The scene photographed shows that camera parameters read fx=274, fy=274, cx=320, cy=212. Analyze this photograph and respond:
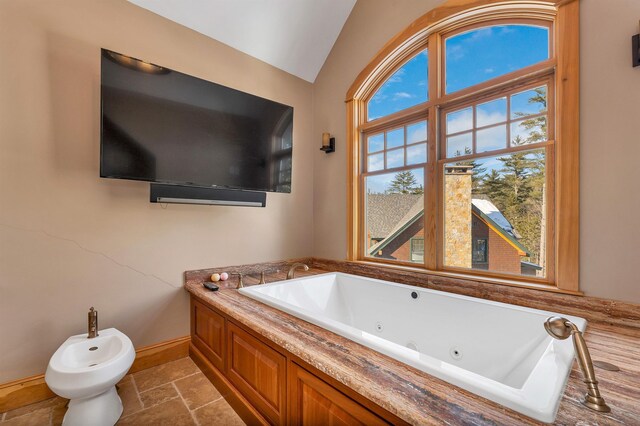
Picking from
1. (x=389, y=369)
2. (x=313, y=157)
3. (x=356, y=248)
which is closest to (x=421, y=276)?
(x=356, y=248)

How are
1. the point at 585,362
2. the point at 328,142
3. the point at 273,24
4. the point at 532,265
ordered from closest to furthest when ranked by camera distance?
the point at 585,362
the point at 532,265
the point at 273,24
the point at 328,142

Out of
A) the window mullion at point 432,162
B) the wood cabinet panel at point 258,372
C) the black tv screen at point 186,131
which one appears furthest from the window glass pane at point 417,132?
the wood cabinet panel at point 258,372

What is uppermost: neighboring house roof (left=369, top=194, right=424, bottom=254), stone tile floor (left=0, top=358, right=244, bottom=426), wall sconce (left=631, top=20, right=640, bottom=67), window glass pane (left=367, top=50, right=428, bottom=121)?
window glass pane (left=367, top=50, right=428, bottom=121)

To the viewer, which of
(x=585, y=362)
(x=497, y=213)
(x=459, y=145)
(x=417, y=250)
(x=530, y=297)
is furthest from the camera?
(x=417, y=250)

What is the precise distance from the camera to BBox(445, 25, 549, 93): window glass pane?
6.12 ft

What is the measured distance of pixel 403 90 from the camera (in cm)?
261

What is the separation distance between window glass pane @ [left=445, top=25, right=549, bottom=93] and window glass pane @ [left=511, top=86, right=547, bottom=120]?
0.19 meters

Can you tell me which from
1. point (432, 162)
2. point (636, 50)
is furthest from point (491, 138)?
point (636, 50)

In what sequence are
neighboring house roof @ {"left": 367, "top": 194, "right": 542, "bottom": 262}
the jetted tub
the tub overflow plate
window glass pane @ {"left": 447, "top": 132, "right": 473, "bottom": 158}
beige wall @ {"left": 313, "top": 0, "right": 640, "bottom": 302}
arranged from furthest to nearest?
window glass pane @ {"left": 447, "top": 132, "right": 473, "bottom": 158}, neighboring house roof @ {"left": 367, "top": 194, "right": 542, "bottom": 262}, the tub overflow plate, beige wall @ {"left": 313, "top": 0, "right": 640, "bottom": 302}, the jetted tub

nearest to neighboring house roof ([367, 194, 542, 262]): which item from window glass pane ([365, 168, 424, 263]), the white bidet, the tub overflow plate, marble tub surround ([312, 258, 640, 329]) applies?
window glass pane ([365, 168, 424, 263])

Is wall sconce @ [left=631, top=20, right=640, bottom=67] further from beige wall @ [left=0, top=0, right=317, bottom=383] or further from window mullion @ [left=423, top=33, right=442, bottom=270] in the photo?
beige wall @ [left=0, top=0, right=317, bottom=383]

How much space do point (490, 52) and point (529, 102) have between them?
506 mm

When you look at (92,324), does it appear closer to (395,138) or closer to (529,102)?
(395,138)

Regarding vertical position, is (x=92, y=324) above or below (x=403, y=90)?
below
